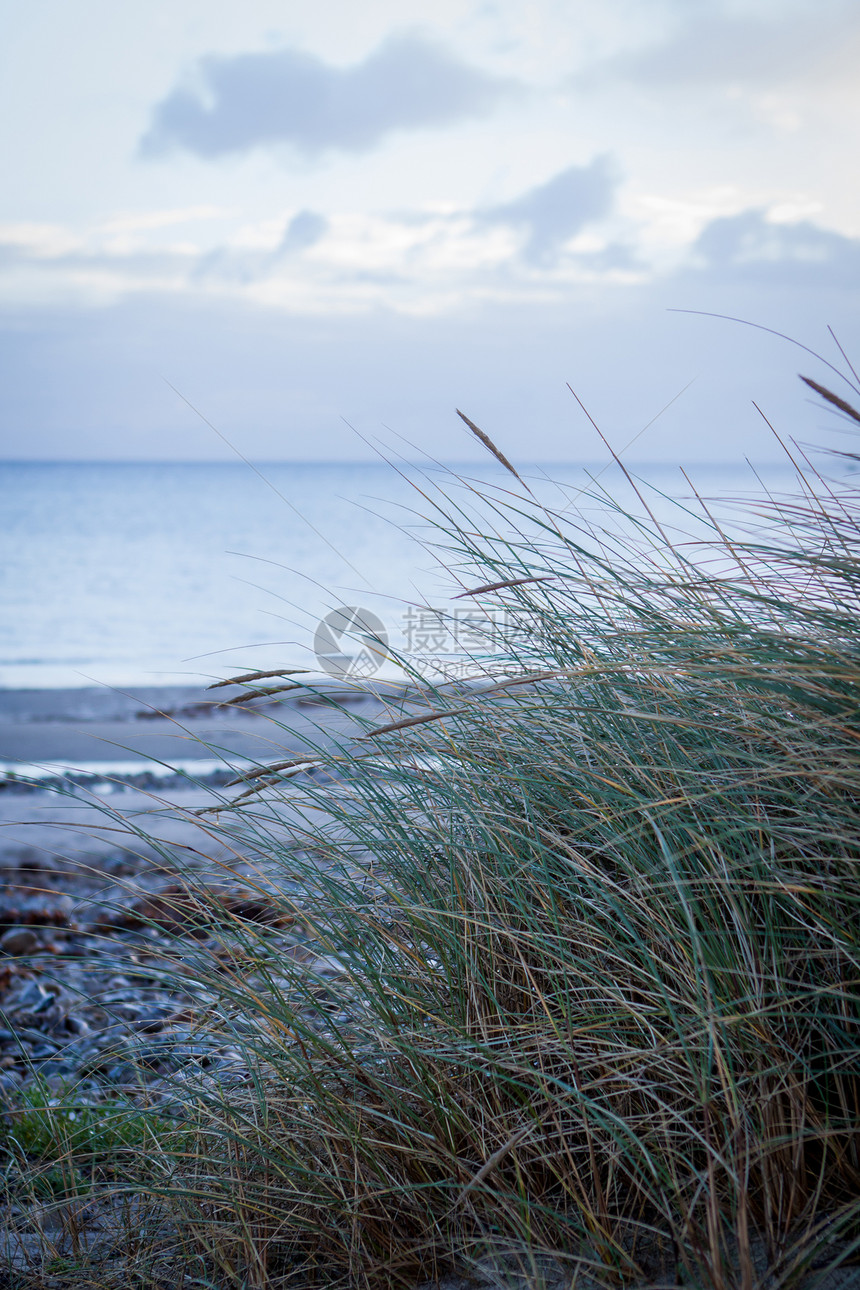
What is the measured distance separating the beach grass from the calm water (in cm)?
48

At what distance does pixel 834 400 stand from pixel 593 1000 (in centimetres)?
95

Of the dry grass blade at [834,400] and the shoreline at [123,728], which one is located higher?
the dry grass blade at [834,400]

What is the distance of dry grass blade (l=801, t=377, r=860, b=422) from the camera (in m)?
1.24

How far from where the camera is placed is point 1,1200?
5.60 ft

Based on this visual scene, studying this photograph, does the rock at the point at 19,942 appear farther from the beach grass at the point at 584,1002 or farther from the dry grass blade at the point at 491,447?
the dry grass blade at the point at 491,447

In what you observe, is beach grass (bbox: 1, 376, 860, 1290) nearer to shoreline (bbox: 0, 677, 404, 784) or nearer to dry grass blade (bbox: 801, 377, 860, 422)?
dry grass blade (bbox: 801, 377, 860, 422)

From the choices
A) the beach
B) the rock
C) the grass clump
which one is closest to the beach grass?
the grass clump

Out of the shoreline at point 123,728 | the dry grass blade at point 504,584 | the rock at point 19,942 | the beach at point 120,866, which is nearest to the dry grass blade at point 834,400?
the dry grass blade at point 504,584

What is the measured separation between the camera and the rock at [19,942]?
3.75 meters

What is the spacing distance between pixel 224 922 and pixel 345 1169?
17.1 inches

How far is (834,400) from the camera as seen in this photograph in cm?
128

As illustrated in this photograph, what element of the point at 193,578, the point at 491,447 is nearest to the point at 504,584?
the point at 491,447

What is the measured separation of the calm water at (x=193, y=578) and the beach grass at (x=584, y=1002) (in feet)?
1.58

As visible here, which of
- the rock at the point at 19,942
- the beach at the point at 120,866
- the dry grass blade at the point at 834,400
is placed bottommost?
the rock at the point at 19,942
